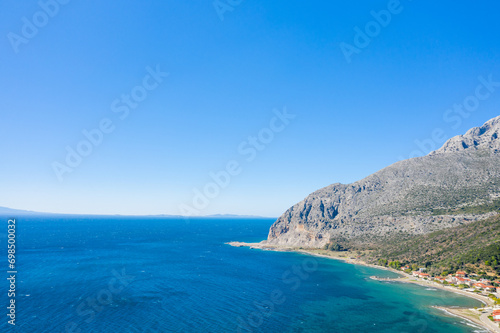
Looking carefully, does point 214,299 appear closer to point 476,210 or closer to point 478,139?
point 476,210

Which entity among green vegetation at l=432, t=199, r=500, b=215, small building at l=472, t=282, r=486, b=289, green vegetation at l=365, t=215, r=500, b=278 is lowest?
small building at l=472, t=282, r=486, b=289

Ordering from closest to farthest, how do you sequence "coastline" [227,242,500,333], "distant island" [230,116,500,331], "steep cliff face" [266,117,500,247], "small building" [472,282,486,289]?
"coastline" [227,242,500,333] < "small building" [472,282,486,289] < "distant island" [230,116,500,331] < "steep cliff face" [266,117,500,247]

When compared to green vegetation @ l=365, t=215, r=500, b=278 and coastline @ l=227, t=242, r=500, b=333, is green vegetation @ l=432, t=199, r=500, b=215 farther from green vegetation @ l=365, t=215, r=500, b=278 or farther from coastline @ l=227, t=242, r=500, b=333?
coastline @ l=227, t=242, r=500, b=333

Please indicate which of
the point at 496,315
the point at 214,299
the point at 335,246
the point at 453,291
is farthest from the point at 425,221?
the point at 214,299

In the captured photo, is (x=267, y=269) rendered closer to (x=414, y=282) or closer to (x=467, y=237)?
(x=414, y=282)

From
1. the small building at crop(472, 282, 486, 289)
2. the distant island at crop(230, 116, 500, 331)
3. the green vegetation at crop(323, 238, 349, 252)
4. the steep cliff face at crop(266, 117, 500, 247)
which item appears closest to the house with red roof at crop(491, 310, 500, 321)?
the distant island at crop(230, 116, 500, 331)

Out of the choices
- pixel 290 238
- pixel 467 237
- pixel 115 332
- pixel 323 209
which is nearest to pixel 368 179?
pixel 323 209

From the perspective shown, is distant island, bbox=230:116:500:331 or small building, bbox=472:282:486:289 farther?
distant island, bbox=230:116:500:331

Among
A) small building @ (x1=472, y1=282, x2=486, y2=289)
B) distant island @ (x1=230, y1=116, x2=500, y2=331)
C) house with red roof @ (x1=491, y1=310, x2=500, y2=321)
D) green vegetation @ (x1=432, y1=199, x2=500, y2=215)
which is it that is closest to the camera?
house with red roof @ (x1=491, y1=310, x2=500, y2=321)
